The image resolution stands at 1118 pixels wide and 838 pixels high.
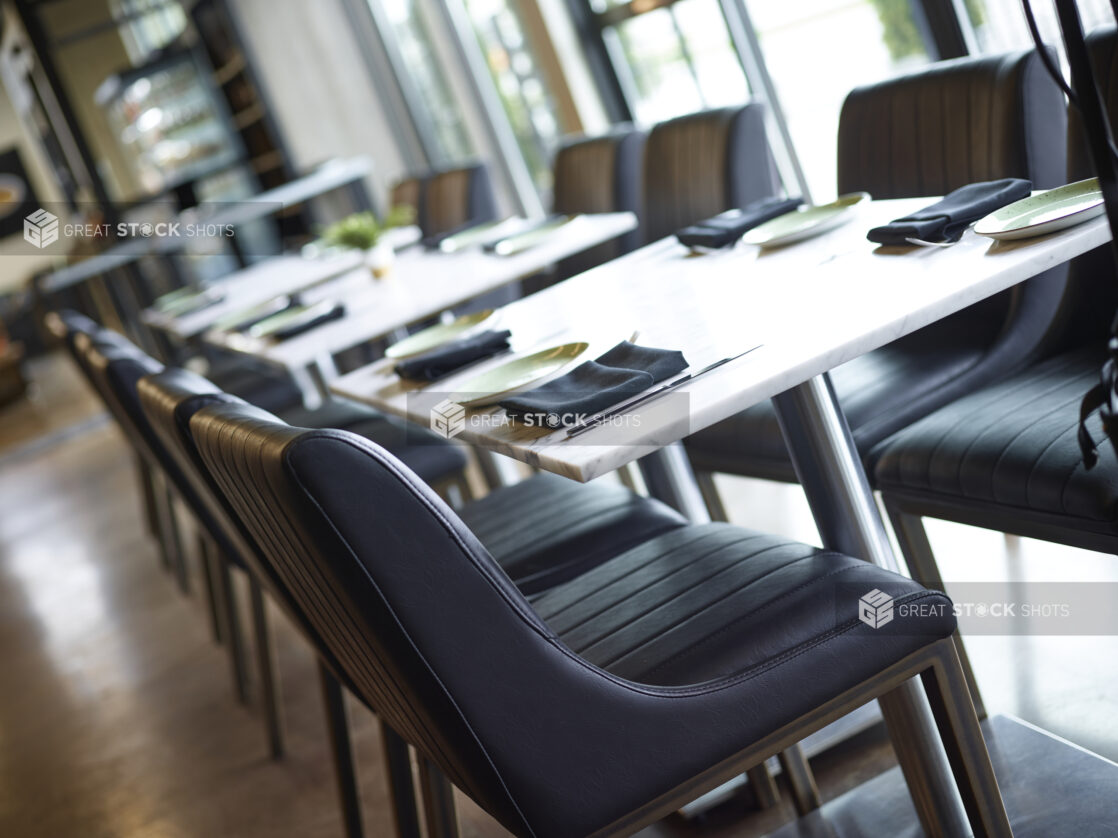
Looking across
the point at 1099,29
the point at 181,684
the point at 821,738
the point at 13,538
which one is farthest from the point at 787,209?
the point at 13,538

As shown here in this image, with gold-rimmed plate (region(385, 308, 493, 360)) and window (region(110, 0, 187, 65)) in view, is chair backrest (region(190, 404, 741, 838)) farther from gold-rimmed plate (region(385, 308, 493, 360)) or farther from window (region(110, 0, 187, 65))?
window (region(110, 0, 187, 65))

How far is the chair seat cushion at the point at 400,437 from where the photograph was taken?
2.35 meters

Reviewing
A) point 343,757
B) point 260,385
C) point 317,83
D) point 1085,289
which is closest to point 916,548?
point 1085,289

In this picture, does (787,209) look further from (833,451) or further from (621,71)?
(621,71)

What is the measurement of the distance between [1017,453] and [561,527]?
648mm

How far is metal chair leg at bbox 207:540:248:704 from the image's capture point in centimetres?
271

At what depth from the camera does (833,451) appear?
4.74 feet

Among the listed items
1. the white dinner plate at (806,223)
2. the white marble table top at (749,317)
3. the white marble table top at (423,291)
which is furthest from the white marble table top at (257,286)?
the white dinner plate at (806,223)

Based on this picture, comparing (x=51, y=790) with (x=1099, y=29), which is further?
(x=51, y=790)

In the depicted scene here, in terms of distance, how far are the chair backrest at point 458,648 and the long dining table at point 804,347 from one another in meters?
0.19

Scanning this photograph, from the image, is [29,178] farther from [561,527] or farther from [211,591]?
[561,527]

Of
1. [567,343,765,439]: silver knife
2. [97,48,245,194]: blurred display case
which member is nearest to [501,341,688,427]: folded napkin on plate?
[567,343,765,439]: silver knife

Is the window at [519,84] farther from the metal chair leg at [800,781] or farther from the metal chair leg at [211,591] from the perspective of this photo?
the metal chair leg at [800,781]

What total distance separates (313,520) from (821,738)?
113 centimetres
